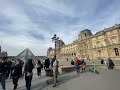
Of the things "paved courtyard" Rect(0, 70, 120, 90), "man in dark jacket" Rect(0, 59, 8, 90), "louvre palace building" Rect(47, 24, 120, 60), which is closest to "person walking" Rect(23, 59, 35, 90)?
"paved courtyard" Rect(0, 70, 120, 90)

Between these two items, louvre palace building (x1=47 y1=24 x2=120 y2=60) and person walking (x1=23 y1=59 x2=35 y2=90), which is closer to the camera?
person walking (x1=23 y1=59 x2=35 y2=90)

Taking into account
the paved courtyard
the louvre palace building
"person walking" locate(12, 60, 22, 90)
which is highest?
the louvre palace building

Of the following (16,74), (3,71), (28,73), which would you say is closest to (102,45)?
(16,74)

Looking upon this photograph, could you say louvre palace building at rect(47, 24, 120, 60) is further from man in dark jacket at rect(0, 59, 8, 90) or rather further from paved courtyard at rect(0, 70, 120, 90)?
man in dark jacket at rect(0, 59, 8, 90)

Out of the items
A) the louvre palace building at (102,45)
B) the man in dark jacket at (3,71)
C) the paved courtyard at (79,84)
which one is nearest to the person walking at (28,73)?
the paved courtyard at (79,84)

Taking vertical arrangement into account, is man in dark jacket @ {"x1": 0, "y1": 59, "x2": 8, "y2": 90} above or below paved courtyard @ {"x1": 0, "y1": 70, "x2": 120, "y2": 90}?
above

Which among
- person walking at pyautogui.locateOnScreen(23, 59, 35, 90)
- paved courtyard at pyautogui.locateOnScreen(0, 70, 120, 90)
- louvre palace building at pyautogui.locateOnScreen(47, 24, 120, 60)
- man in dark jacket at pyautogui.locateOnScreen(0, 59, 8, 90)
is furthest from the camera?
louvre palace building at pyautogui.locateOnScreen(47, 24, 120, 60)

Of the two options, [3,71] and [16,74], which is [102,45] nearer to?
[16,74]

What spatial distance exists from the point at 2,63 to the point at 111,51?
147ft

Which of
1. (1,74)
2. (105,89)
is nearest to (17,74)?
(1,74)

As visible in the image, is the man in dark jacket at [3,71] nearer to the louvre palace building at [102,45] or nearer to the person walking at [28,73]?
the person walking at [28,73]

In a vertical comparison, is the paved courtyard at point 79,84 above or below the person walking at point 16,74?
below

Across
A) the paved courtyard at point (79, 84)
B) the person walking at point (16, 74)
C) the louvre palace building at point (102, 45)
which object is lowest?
the paved courtyard at point (79, 84)

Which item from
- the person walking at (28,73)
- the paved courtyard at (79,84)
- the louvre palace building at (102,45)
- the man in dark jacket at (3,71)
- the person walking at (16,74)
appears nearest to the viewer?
the person walking at (28,73)
